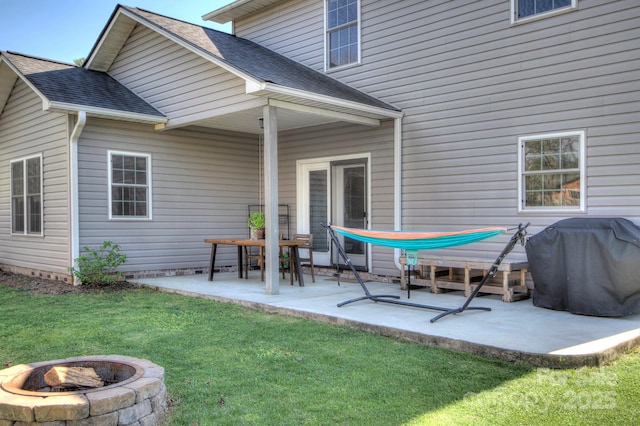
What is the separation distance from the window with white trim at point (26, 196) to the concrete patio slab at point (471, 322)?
11.1 feet

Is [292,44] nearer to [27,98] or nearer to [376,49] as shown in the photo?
[376,49]

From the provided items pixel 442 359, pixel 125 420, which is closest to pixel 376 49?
pixel 442 359

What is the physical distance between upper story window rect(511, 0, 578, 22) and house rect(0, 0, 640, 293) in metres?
0.02

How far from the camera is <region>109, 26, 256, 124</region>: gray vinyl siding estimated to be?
718 cm

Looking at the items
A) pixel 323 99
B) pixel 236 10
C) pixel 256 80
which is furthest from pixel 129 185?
pixel 236 10

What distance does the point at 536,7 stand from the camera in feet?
21.4

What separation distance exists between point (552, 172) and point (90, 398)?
18.4 ft

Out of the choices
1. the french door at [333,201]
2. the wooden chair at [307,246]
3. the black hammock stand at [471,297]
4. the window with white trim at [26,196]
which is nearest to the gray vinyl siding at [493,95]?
the french door at [333,201]

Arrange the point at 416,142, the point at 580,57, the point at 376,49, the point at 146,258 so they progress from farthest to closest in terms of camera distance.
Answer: the point at 146,258 < the point at 376,49 < the point at 416,142 < the point at 580,57

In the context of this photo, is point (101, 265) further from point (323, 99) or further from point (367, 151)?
point (367, 151)

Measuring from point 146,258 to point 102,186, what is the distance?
1399 millimetres

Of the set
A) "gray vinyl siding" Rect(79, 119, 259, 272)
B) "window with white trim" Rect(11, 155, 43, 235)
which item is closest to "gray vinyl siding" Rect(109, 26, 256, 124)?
"gray vinyl siding" Rect(79, 119, 259, 272)

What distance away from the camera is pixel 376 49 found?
820 cm

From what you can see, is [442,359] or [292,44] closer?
[442,359]
